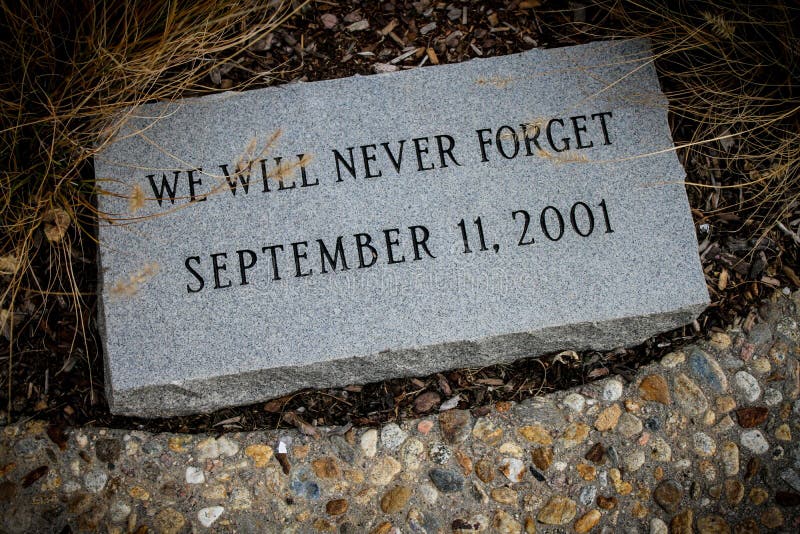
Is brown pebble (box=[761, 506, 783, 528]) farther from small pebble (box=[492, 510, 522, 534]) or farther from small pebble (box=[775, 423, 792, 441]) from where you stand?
small pebble (box=[492, 510, 522, 534])

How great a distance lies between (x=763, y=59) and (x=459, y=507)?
2491 millimetres

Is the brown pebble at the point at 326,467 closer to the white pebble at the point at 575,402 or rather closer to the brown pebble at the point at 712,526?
the white pebble at the point at 575,402

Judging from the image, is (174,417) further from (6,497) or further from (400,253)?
(400,253)

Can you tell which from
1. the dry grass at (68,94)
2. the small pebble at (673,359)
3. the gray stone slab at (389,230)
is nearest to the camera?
the gray stone slab at (389,230)

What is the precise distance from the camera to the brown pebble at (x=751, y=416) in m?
2.88

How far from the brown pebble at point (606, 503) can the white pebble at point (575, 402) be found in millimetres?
392

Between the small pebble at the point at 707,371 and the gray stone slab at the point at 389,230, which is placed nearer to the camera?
the gray stone slab at the point at 389,230

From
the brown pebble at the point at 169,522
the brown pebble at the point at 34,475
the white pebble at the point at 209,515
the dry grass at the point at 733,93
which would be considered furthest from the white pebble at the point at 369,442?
the dry grass at the point at 733,93

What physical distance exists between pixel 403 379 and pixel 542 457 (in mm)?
720

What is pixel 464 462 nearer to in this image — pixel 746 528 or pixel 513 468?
pixel 513 468

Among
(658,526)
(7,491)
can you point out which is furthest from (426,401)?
(7,491)

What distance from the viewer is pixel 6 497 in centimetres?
285

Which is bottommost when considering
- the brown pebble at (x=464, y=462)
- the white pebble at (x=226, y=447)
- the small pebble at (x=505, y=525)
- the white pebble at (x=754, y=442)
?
the small pebble at (x=505, y=525)

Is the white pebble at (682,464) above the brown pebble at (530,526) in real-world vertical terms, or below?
above
